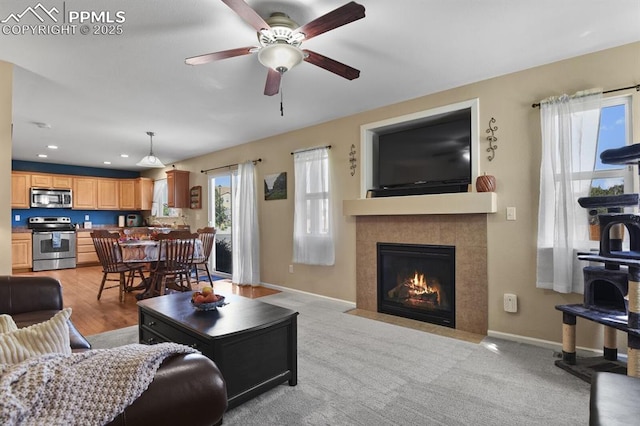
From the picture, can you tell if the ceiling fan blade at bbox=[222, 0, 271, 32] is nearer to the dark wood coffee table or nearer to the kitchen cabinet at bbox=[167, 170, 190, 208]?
the dark wood coffee table

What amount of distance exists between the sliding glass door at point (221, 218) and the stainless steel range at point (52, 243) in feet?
11.7

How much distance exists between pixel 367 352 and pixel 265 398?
1004mm

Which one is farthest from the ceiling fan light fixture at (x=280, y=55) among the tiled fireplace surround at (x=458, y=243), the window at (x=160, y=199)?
the window at (x=160, y=199)

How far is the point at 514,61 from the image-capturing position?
110 inches

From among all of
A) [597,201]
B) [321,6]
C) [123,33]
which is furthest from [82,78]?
[597,201]

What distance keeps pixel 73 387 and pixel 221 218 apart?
6.14 meters

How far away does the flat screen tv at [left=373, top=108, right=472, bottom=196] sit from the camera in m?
3.31

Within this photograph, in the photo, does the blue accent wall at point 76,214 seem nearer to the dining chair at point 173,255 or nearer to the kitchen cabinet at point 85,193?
the kitchen cabinet at point 85,193

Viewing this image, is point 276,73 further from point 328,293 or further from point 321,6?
point 328,293

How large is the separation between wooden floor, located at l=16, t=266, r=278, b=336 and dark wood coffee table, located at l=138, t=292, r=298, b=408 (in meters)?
1.45

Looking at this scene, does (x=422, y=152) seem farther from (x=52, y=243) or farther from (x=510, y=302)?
(x=52, y=243)

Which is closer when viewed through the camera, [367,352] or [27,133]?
[367,352]

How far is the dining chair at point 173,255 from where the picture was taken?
14.0 feet

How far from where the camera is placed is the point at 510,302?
2967mm
